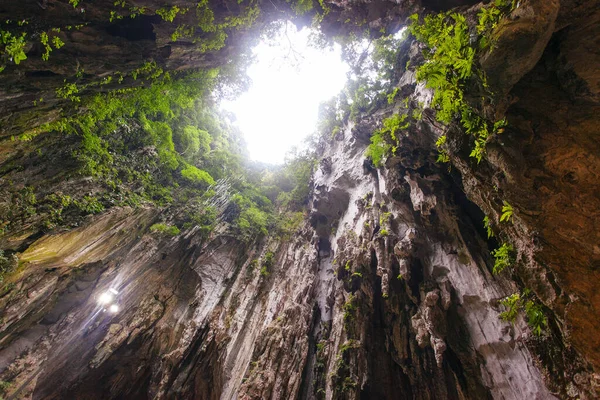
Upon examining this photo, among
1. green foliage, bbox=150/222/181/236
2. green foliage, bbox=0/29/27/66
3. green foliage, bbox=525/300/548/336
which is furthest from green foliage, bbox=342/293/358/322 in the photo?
green foliage, bbox=0/29/27/66

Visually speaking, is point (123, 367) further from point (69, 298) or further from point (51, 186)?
point (51, 186)

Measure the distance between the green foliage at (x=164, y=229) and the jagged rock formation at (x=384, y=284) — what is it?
0.28m

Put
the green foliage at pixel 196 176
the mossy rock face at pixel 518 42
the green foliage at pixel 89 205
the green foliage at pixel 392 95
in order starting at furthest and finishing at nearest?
the green foliage at pixel 196 176
the green foliage at pixel 392 95
the green foliage at pixel 89 205
the mossy rock face at pixel 518 42

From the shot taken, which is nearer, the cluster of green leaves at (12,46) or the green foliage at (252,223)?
the cluster of green leaves at (12,46)

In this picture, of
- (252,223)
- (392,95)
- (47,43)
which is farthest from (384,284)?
(47,43)

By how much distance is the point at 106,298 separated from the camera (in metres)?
10.1

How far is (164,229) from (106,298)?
3.25 meters

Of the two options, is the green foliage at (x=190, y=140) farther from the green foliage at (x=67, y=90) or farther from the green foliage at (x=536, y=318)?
the green foliage at (x=536, y=318)

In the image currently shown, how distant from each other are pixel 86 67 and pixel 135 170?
596 centimetres

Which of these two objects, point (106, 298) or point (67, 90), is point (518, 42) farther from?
point (106, 298)

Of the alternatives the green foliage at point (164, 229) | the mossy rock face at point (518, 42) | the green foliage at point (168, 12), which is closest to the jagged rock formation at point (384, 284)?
the mossy rock face at point (518, 42)

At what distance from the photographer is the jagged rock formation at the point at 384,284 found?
3.92 m

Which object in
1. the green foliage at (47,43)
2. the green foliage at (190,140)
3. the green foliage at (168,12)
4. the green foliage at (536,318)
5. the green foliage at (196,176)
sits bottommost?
the green foliage at (536,318)

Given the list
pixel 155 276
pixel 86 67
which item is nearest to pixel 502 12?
pixel 86 67
